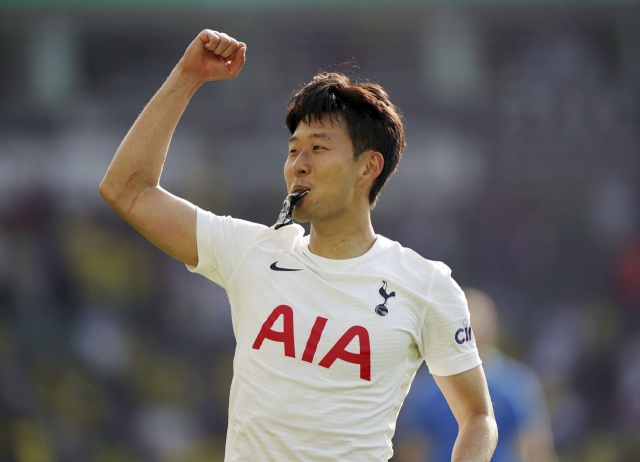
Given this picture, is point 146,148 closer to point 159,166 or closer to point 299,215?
point 159,166

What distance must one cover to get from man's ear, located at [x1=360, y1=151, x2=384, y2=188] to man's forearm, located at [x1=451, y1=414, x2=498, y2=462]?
0.90 metres

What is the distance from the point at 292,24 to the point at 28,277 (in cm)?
458

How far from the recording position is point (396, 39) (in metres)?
10.6

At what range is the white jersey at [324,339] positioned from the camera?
2.50 m

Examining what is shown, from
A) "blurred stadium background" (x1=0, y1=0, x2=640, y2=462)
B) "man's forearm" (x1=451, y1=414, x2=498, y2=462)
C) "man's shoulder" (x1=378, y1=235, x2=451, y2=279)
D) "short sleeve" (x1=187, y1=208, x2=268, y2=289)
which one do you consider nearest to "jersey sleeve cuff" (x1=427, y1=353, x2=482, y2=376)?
"man's forearm" (x1=451, y1=414, x2=498, y2=462)

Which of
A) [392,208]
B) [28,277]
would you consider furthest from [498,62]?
[28,277]

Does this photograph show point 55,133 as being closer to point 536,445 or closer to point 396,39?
point 396,39

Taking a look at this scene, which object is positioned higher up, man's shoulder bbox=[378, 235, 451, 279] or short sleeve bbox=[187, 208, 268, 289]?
man's shoulder bbox=[378, 235, 451, 279]

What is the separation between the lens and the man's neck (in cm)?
278

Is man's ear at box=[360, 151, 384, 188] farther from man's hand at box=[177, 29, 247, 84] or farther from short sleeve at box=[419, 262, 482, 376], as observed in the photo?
man's hand at box=[177, 29, 247, 84]

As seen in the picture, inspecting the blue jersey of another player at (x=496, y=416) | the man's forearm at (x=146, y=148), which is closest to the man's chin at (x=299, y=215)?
the man's forearm at (x=146, y=148)

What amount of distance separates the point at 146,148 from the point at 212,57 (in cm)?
39

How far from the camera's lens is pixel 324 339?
2.56m

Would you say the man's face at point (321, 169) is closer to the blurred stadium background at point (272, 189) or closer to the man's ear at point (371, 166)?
the man's ear at point (371, 166)
